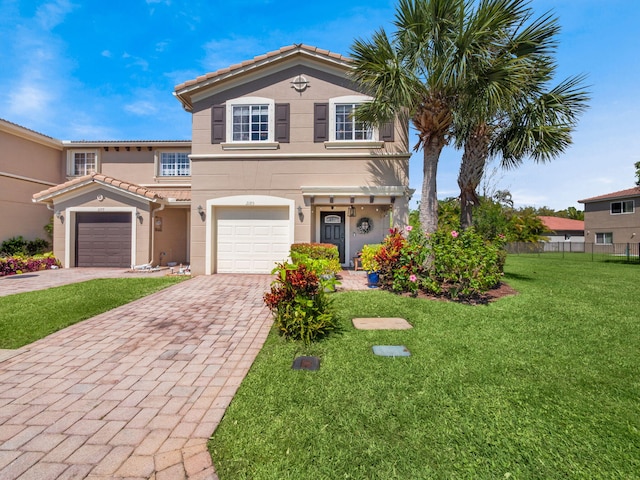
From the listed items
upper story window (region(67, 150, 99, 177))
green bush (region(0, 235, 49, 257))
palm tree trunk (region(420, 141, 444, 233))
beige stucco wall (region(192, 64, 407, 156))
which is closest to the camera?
palm tree trunk (region(420, 141, 444, 233))

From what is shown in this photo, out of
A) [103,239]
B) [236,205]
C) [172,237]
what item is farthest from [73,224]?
[236,205]

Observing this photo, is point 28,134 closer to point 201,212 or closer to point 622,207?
point 201,212

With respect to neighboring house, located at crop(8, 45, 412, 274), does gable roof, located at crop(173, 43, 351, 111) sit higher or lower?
higher

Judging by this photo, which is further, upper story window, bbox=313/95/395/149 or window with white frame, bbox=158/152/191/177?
window with white frame, bbox=158/152/191/177

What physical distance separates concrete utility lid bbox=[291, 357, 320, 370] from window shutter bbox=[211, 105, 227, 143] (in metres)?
9.92

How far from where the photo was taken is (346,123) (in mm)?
10961

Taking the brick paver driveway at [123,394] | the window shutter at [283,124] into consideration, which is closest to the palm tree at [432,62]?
the window shutter at [283,124]

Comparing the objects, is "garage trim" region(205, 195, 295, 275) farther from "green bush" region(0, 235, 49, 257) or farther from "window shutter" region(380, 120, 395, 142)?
"green bush" region(0, 235, 49, 257)

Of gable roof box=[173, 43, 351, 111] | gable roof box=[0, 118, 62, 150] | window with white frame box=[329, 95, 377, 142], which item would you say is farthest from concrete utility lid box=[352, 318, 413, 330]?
gable roof box=[0, 118, 62, 150]

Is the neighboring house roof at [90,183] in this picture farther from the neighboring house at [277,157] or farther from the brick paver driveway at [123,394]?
the brick paver driveway at [123,394]

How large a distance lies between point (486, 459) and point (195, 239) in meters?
11.2

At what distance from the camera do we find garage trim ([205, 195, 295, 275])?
11.0 m

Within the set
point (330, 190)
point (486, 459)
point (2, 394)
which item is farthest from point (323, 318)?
point (330, 190)

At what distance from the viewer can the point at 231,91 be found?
36.5ft
